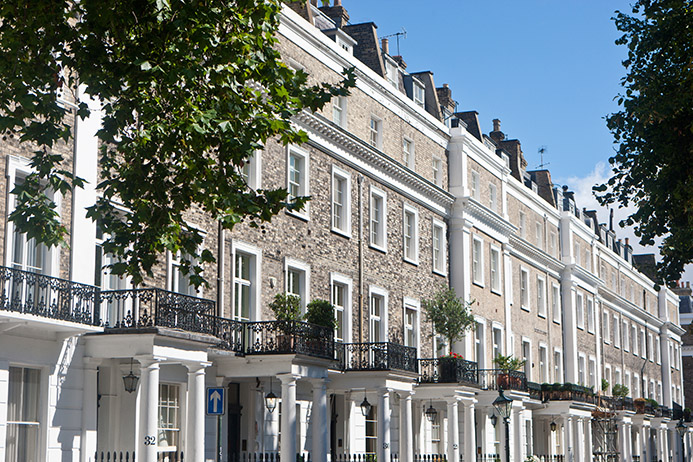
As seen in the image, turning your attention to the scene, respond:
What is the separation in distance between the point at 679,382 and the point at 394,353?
181ft

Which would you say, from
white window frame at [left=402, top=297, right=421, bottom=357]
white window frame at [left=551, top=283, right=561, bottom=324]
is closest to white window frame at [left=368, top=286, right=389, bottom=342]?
white window frame at [left=402, top=297, right=421, bottom=357]

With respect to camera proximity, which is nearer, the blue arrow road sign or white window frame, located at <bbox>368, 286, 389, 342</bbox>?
the blue arrow road sign

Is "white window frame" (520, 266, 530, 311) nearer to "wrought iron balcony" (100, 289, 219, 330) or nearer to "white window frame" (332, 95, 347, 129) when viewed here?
"white window frame" (332, 95, 347, 129)

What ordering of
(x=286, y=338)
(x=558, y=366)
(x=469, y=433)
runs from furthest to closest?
(x=558, y=366)
(x=469, y=433)
(x=286, y=338)

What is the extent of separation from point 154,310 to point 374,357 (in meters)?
8.69

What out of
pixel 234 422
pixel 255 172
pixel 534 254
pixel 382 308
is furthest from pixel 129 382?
pixel 534 254

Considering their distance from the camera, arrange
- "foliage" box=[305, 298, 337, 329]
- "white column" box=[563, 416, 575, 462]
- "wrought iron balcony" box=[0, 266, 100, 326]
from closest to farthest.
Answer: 1. "wrought iron balcony" box=[0, 266, 100, 326]
2. "foliage" box=[305, 298, 337, 329]
3. "white column" box=[563, 416, 575, 462]

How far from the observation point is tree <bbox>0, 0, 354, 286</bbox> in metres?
11.9

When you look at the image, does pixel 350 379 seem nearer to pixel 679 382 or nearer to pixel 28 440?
pixel 28 440

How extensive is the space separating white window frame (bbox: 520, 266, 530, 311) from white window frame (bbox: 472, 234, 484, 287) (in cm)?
626

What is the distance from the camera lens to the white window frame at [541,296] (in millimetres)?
46047

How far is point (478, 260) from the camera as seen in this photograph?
37938mm

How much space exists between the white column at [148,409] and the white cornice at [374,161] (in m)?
9.94

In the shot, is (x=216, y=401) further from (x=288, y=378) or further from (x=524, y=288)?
(x=524, y=288)
